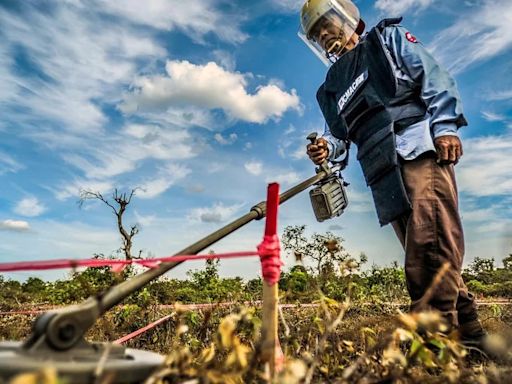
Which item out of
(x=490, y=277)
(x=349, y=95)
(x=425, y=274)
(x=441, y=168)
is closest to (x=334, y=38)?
(x=349, y=95)

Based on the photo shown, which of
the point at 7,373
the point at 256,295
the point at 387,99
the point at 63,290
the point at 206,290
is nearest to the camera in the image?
the point at 7,373

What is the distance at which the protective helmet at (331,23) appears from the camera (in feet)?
11.8

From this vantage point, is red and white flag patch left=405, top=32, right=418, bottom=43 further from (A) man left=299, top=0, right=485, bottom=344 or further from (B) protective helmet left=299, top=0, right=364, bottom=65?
(B) protective helmet left=299, top=0, right=364, bottom=65

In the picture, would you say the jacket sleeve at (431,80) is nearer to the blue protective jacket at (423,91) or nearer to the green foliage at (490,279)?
the blue protective jacket at (423,91)

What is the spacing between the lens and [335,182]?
348 cm

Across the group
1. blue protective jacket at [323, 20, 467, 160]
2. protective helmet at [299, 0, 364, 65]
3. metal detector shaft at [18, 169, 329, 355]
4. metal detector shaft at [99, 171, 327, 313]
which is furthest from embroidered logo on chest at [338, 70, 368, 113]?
metal detector shaft at [18, 169, 329, 355]

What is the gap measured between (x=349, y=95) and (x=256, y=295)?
187 inches

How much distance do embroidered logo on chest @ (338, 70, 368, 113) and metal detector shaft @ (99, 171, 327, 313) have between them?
0.92 m

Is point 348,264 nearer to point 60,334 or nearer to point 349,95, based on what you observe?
point 60,334

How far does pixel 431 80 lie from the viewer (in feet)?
9.82

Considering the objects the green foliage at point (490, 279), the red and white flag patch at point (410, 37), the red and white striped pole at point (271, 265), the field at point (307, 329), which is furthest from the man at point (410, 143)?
the green foliage at point (490, 279)

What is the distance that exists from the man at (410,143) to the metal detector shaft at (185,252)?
0.65 meters

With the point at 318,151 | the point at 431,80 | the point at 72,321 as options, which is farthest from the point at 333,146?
the point at 72,321

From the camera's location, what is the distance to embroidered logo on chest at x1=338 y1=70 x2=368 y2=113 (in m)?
3.28
